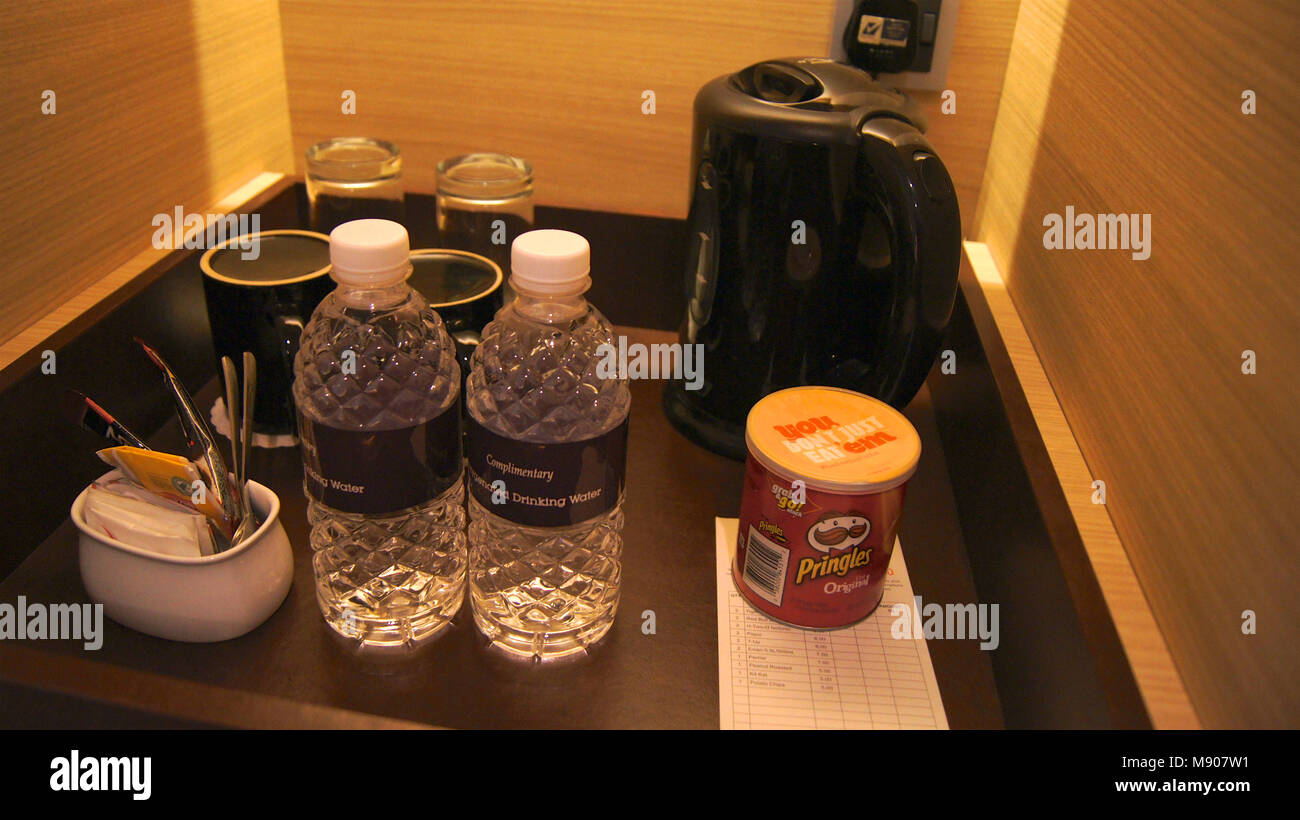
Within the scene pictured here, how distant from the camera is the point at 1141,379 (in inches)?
23.7

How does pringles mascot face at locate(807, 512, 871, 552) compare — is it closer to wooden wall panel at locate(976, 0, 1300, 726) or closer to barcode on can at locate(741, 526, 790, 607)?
barcode on can at locate(741, 526, 790, 607)

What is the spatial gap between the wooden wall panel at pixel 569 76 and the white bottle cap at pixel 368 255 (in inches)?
21.4

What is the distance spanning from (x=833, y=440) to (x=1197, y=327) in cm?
25

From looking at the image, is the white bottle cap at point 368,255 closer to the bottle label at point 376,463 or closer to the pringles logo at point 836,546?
the bottle label at point 376,463

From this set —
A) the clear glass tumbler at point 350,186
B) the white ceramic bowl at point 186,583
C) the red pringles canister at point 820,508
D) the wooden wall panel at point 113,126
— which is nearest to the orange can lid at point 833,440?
the red pringles canister at point 820,508

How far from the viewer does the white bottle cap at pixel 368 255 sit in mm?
574

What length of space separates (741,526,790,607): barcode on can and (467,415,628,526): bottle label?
0.43 ft

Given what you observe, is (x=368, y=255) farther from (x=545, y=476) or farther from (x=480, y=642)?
(x=480, y=642)

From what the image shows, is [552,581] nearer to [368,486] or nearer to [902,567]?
[368,486]

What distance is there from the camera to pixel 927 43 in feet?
3.24

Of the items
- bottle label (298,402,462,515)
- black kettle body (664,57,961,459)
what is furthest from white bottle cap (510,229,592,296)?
black kettle body (664,57,961,459)

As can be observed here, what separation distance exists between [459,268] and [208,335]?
32cm

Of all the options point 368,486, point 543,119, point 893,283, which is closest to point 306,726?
point 368,486

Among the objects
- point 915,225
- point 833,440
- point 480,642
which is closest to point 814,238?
point 915,225
